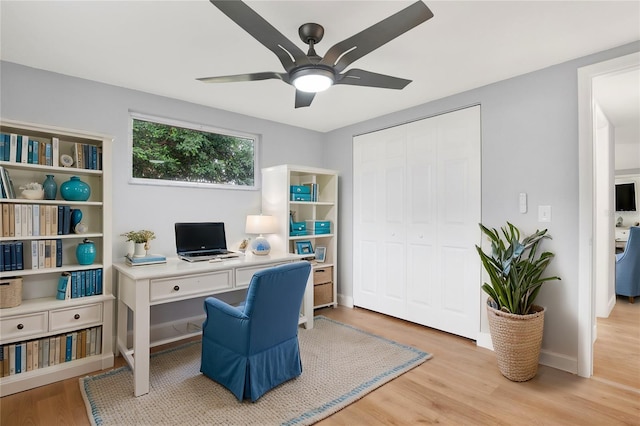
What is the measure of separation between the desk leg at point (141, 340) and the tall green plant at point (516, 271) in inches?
102

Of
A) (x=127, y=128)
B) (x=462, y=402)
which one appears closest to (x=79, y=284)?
(x=127, y=128)

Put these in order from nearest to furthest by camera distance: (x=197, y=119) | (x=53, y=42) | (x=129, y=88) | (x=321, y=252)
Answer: (x=53, y=42) → (x=129, y=88) → (x=197, y=119) → (x=321, y=252)

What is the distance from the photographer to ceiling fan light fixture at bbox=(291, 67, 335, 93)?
6.11 feet

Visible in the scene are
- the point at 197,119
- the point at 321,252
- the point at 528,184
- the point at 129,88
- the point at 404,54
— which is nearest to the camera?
the point at 404,54

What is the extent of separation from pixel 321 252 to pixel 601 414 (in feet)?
9.44

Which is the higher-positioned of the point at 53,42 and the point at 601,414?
the point at 53,42

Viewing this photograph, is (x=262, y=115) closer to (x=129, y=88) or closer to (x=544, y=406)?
(x=129, y=88)

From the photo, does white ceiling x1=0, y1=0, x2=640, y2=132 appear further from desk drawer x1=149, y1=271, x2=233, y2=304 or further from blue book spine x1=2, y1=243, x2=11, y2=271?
desk drawer x1=149, y1=271, x2=233, y2=304

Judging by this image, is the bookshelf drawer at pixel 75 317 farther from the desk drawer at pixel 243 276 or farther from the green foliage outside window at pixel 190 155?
the green foliage outside window at pixel 190 155

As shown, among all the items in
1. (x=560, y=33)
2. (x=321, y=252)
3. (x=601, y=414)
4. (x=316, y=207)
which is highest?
(x=560, y=33)

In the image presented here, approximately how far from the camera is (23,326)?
2.26 metres

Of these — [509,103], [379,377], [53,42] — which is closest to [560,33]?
[509,103]

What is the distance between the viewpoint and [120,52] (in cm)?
237

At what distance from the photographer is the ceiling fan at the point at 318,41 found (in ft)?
4.77
